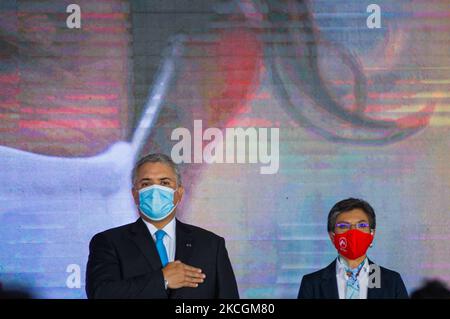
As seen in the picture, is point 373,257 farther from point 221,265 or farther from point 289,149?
point 221,265

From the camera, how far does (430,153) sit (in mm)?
5906

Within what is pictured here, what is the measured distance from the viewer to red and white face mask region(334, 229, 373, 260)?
16.8 feet

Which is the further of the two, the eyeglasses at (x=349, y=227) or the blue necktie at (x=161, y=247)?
the eyeglasses at (x=349, y=227)

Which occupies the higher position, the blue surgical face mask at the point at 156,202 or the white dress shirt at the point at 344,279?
the blue surgical face mask at the point at 156,202

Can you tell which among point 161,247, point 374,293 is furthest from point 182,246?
point 374,293

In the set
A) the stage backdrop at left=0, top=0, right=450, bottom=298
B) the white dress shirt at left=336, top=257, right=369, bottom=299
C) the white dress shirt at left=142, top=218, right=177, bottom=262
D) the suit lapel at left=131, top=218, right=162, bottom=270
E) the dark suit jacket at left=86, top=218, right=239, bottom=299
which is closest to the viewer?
the dark suit jacket at left=86, top=218, right=239, bottom=299

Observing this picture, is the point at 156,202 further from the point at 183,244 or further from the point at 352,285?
the point at 352,285

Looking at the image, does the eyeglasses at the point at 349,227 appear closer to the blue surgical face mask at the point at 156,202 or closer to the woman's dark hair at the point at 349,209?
the woman's dark hair at the point at 349,209

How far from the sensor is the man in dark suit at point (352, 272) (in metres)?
5.13

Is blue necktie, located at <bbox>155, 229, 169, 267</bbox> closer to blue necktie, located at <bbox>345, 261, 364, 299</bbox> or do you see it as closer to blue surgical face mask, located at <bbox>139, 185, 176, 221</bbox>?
blue surgical face mask, located at <bbox>139, 185, 176, 221</bbox>

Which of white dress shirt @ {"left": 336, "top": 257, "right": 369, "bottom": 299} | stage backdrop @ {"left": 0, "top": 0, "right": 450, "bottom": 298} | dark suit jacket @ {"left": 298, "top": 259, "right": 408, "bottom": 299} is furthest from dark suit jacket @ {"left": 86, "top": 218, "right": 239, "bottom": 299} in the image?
stage backdrop @ {"left": 0, "top": 0, "right": 450, "bottom": 298}

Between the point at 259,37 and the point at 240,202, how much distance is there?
1.01 m

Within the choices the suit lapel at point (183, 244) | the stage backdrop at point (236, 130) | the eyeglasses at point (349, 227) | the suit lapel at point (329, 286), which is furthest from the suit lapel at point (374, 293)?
the suit lapel at point (183, 244)

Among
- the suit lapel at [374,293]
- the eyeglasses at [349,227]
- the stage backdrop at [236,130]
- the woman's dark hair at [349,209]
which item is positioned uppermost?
the stage backdrop at [236,130]
